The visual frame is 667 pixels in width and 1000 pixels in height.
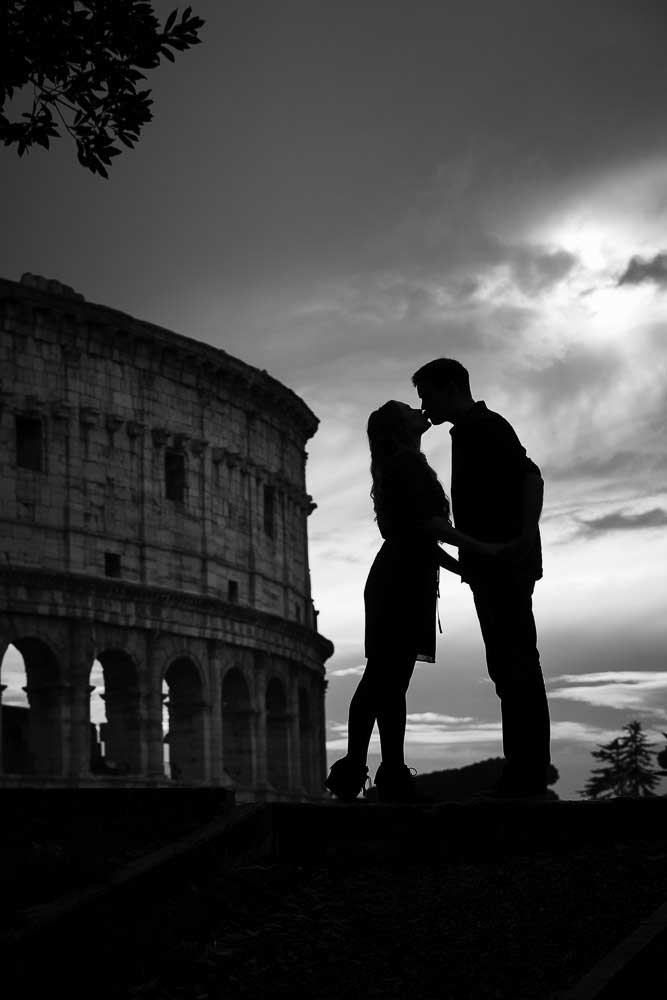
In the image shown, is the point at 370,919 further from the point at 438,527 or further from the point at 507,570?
the point at 438,527

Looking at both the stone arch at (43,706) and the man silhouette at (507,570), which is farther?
the stone arch at (43,706)

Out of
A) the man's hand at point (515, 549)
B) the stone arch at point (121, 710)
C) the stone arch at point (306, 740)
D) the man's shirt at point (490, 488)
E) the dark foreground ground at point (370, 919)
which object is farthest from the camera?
the stone arch at point (306, 740)

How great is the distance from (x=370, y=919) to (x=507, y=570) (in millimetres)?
1973

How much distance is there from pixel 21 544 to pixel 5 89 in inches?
1223

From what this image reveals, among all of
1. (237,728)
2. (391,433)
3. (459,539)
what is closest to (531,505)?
(459,539)

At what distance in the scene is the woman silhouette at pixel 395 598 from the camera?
8.05 meters

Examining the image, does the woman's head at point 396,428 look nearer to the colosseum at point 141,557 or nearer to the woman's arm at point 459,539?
the woman's arm at point 459,539

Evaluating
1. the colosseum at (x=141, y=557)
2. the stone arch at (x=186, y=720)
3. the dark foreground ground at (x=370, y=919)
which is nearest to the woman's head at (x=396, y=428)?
the dark foreground ground at (x=370, y=919)

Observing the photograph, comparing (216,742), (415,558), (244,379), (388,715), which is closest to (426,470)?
(415,558)

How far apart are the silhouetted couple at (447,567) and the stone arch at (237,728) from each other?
40827 mm

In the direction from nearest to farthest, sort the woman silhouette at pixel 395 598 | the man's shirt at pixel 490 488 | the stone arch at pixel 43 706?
the man's shirt at pixel 490 488, the woman silhouette at pixel 395 598, the stone arch at pixel 43 706

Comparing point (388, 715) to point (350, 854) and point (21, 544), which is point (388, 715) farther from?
point (21, 544)

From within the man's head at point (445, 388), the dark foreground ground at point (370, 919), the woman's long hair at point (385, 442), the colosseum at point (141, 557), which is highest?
the colosseum at point (141, 557)

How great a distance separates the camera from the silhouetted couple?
25.2ft
